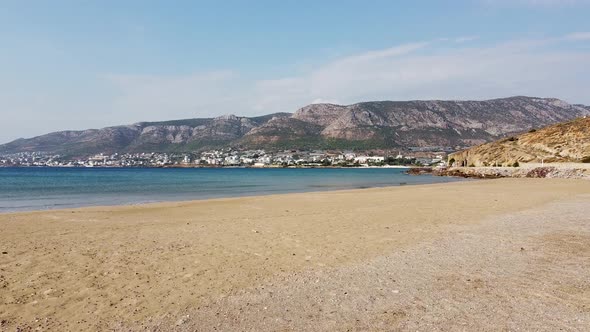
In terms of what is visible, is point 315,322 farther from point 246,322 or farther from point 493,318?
point 493,318

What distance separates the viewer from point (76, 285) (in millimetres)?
8070

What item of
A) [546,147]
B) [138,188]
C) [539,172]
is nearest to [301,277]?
[138,188]

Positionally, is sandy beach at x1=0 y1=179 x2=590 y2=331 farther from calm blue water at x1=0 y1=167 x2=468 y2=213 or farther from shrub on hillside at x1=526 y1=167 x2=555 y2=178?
shrub on hillside at x1=526 y1=167 x2=555 y2=178

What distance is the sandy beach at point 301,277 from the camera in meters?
6.24

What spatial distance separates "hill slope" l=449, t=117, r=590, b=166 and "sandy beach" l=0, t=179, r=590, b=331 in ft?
201

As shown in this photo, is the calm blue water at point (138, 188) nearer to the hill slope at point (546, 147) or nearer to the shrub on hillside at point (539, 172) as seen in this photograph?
the shrub on hillside at point (539, 172)

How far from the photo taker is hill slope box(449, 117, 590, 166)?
65.8 meters

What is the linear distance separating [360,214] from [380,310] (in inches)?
493

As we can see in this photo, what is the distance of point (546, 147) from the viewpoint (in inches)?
2837

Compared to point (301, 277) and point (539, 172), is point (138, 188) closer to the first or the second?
point (301, 277)

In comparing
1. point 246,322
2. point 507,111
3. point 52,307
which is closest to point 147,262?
point 52,307

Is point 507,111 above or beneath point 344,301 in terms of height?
above

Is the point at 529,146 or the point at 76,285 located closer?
the point at 76,285

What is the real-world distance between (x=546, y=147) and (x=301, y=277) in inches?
3078
